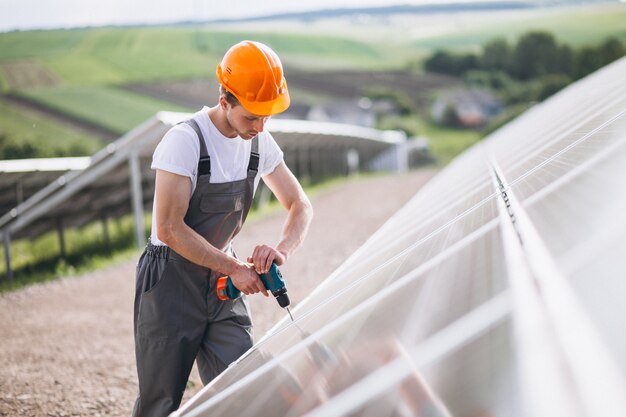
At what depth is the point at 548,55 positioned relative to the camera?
64.2 m

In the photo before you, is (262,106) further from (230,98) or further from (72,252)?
(72,252)

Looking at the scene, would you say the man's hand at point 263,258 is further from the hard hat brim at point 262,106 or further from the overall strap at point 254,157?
the hard hat brim at point 262,106

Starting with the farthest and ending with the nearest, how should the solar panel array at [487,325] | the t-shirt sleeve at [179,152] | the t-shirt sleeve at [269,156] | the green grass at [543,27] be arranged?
1. the green grass at [543,27]
2. the t-shirt sleeve at [269,156]
3. the t-shirt sleeve at [179,152]
4. the solar panel array at [487,325]

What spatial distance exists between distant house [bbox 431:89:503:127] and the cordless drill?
61.3 metres

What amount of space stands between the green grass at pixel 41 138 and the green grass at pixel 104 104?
7.90 feet

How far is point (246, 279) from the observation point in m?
2.85

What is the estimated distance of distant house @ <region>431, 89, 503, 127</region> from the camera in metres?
63.8

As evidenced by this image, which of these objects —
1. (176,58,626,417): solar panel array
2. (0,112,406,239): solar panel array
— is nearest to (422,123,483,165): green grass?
(0,112,406,239): solar panel array

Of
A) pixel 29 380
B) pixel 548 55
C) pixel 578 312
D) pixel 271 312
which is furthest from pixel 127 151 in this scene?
pixel 548 55

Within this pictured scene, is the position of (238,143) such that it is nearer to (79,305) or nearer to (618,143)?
(618,143)

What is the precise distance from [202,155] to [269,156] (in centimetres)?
40

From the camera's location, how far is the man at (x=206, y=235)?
9.21 ft

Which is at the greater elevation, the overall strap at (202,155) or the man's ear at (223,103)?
the man's ear at (223,103)

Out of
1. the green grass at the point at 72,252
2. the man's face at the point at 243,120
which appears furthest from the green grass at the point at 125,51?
the man's face at the point at 243,120
